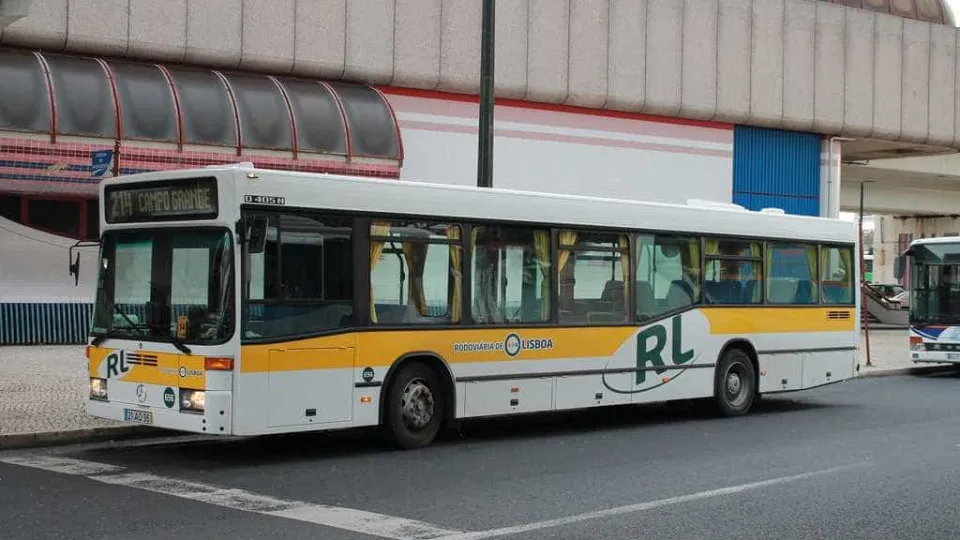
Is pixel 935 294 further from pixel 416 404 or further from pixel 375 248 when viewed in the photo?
pixel 375 248

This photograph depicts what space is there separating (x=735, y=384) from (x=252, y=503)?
348 inches

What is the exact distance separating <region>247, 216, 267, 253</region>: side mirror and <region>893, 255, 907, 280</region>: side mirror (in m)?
16.5

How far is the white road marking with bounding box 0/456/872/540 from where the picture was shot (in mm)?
8539

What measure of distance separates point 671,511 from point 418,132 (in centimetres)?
2037

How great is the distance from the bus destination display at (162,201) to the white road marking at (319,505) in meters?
2.24

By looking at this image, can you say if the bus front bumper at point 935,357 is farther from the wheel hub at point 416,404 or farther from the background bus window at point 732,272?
the wheel hub at point 416,404

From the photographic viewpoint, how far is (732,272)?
1683 cm

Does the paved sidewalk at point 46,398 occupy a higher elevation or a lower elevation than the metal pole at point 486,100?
lower

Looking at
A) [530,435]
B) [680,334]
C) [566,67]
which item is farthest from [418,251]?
[566,67]

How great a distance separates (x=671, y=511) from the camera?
9.47 meters

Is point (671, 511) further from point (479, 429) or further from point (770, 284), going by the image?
point (770, 284)

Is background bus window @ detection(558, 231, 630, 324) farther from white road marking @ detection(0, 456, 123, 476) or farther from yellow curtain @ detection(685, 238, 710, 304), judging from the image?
white road marking @ detection(0, 456, 123, 476)

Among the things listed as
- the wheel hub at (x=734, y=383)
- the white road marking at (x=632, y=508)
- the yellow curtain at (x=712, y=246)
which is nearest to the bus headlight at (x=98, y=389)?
the white road marking at (x=632, y=508)

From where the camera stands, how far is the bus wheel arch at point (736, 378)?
16688 mm
